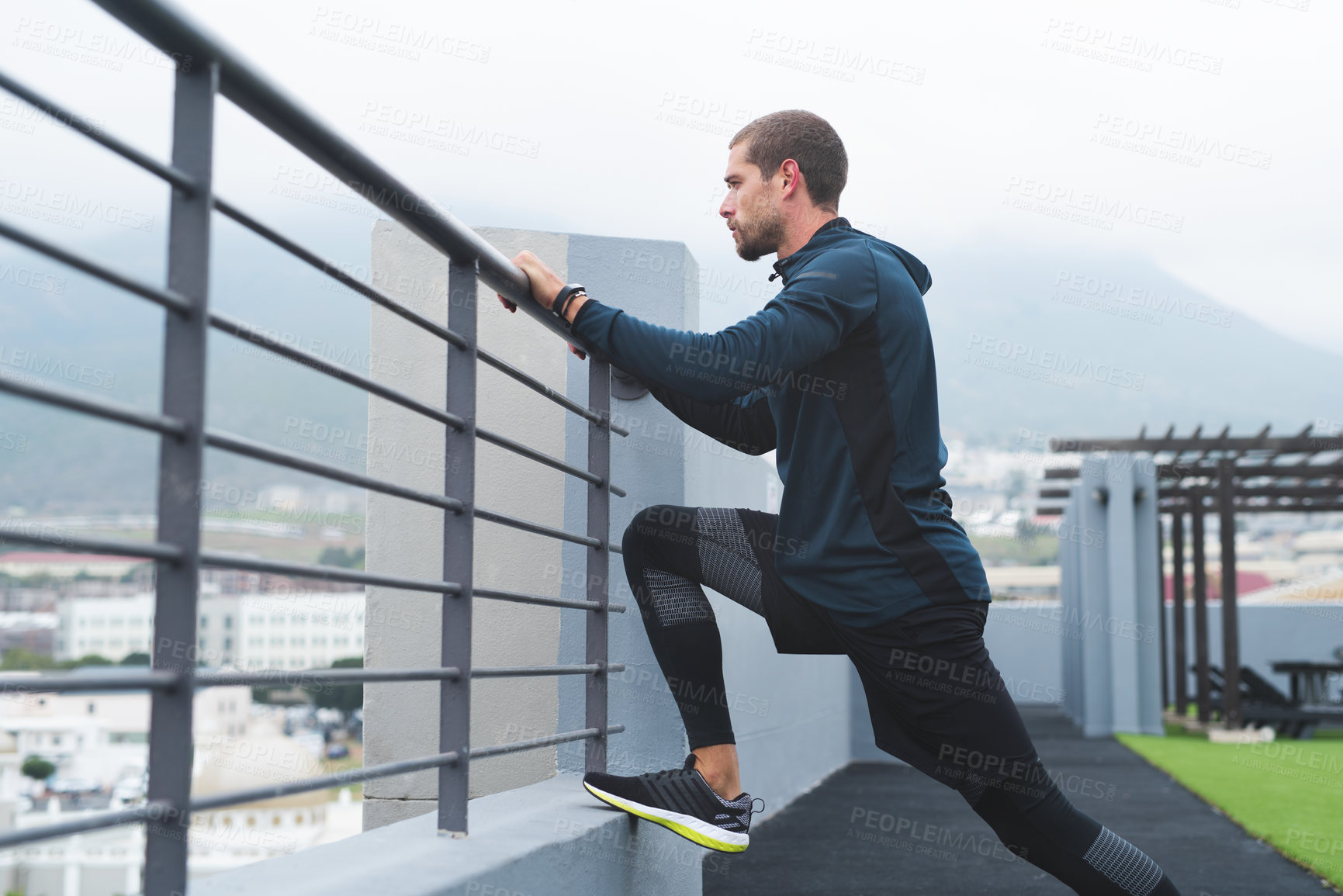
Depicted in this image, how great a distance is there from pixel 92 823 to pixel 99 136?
568 mm

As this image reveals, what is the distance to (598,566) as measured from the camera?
2.40 m

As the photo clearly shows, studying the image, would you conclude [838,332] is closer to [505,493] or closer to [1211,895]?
[505,493]

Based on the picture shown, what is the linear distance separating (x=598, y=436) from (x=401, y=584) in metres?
1.09

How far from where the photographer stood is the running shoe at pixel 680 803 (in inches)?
77.8

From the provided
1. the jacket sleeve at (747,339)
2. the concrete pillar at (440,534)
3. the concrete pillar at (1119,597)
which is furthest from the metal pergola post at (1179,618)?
the jacket sleeve at (747,339)

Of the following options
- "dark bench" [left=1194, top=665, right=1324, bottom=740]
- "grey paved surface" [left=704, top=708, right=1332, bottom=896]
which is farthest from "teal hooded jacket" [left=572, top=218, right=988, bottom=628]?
"dark bench" [left=1194, top=665, right=1324, bottom=740]

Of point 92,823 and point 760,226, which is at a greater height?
point 760,226

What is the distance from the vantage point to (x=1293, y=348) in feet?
562

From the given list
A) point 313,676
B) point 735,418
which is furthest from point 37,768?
point 313,676

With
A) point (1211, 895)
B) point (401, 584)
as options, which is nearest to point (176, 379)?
point (401, 584)

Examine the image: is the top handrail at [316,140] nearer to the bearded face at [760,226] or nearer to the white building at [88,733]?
the bearded face at [760,226]

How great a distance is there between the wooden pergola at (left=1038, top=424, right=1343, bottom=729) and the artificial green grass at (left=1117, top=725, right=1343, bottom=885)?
1.00m

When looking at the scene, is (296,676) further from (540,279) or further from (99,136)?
(540,279)

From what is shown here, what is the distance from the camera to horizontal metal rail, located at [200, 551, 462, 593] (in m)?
1.08
